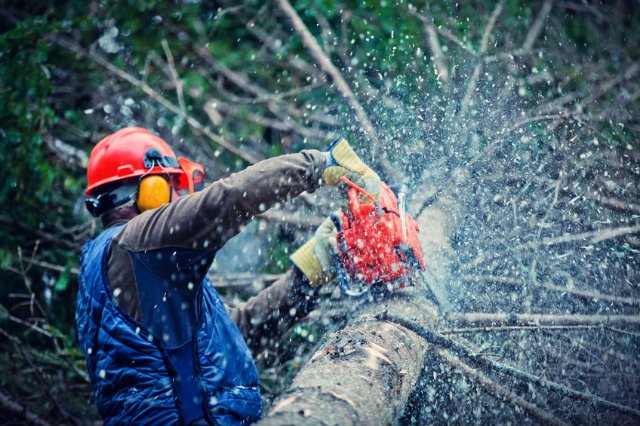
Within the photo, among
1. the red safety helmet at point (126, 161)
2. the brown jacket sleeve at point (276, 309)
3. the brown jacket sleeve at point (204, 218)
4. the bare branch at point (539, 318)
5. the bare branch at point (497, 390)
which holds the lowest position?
the bare branch at point (497, 390)

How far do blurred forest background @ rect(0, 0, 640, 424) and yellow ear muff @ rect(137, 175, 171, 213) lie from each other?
1.31 meters

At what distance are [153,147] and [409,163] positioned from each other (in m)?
1.64

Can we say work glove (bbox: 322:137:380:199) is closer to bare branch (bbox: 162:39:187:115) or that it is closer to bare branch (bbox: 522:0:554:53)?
bare branch (bbox: 162:39:187:115)

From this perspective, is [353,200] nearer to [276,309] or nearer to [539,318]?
[276,309]

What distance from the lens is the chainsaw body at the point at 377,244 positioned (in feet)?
7.27

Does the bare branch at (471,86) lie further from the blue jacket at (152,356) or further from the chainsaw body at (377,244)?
the blue jacket at (152,356)

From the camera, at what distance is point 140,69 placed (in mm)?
4875

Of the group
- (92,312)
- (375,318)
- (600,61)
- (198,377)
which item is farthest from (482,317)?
(600,61)

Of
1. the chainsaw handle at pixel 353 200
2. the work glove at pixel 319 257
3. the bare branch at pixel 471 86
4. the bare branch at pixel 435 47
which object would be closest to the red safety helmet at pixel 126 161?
the work glove at pixel 319 257

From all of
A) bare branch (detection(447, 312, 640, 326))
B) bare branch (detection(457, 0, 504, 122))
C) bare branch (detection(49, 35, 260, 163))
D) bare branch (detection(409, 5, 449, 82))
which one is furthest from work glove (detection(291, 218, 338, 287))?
bare branch (detection(409, 5, 449, 82))

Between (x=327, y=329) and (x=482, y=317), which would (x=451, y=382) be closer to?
(x=482, y=317)

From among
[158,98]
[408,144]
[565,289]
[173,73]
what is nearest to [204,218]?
[408,144]

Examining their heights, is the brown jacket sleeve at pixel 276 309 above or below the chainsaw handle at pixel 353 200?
below

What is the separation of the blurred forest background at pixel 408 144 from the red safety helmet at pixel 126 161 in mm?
1368
